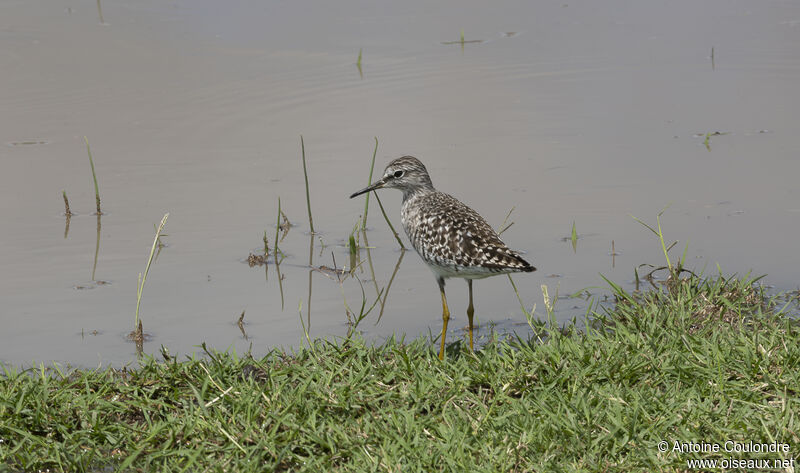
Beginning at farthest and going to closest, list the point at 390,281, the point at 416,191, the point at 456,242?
the point at 390,281
the point at 416,191
the point at 456,242

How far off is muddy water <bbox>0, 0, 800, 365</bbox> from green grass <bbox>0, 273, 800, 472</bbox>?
29.5 inches

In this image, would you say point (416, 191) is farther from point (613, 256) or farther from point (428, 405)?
point (428, 405)

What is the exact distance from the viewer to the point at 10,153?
31.0ft

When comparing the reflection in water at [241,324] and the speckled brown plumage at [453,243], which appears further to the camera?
the reflection in water at [241,324]

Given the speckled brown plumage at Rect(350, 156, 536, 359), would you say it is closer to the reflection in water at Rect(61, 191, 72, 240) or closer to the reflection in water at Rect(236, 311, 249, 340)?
the reflection in water at Rect(236, 311, 249, 340)

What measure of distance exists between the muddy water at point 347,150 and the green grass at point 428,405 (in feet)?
2.46

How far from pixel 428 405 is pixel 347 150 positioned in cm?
473

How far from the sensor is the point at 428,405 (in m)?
4.90

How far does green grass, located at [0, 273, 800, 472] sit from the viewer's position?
14.5 feet

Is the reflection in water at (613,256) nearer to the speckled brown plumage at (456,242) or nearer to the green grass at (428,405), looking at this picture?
the green grass at (428,405)

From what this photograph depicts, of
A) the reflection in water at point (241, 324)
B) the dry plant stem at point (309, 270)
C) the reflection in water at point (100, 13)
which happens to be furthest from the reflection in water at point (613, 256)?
the reflection in water at point (100, 13)

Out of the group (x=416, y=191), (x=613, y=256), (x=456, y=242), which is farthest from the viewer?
(x=613, y=256)

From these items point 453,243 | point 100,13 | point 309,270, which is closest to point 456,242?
point 453,243

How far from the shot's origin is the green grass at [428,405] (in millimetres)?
4426
